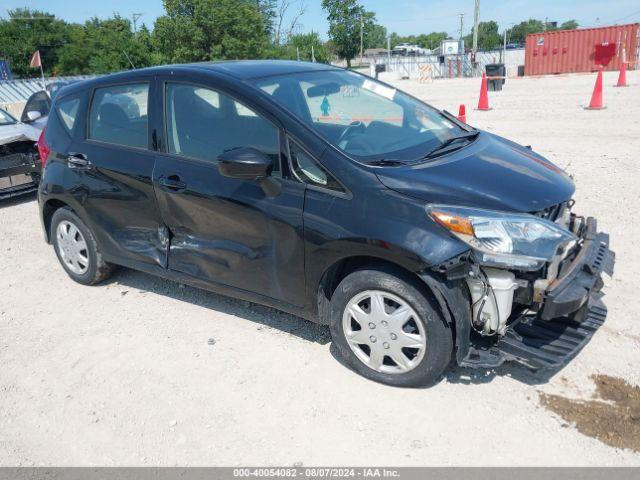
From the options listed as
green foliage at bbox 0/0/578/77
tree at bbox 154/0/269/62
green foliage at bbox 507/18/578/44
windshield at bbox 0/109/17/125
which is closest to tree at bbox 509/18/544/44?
green foliage at bbox 507/18/578/44

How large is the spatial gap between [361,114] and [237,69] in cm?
92

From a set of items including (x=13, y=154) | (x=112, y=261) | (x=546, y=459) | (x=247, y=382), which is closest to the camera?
(x=546, y=459)

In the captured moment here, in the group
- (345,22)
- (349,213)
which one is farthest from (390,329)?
(345,22)

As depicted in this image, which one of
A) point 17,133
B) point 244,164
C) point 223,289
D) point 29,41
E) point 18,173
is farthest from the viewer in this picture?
point 29,41

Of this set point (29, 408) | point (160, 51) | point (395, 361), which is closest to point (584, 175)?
point (395, 361)

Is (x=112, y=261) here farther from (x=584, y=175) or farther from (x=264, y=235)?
(x=584, y=175)

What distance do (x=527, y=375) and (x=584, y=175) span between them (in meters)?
4.79

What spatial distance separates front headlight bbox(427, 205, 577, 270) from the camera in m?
2.86

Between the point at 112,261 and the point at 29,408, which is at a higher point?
the point at 112,261

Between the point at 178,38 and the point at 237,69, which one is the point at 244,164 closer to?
the point at 237,69

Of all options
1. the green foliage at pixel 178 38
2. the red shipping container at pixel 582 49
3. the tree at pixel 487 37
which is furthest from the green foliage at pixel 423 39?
the red shipping container at pixel 582 49

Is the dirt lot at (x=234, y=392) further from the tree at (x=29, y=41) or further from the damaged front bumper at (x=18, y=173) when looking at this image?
the tree at (x=29, y=41)

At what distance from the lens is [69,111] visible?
15.5ft

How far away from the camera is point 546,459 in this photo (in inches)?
106
